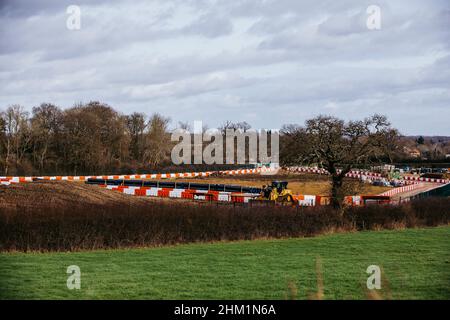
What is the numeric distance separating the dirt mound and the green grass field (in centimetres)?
863

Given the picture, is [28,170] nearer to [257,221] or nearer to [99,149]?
[99,149]

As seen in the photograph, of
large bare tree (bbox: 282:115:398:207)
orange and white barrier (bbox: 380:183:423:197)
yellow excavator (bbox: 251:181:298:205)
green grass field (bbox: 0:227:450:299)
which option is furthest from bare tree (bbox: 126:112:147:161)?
green grass field (bbox: 0:227:450:299)

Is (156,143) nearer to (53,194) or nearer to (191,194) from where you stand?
(191,194)

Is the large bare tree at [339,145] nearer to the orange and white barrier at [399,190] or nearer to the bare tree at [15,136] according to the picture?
the orange and white barrier at [399,190]

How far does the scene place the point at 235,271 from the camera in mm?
13203

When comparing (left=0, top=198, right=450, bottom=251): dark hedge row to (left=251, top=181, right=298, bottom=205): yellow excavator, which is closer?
(left=0, top=198, right=450, bottom=251): dark hedge row

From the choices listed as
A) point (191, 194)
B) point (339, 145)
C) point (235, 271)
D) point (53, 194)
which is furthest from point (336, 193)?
point (191, 194)

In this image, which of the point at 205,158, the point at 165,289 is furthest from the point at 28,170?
the point at 165,289

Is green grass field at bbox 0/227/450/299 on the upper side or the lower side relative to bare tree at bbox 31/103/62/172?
lower

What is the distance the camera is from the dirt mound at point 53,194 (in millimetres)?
25769

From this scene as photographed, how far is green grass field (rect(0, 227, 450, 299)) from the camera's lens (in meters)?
11.0

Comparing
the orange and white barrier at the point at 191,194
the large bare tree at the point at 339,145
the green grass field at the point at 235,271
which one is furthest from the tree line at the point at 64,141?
the green grass field at the point at 235,271

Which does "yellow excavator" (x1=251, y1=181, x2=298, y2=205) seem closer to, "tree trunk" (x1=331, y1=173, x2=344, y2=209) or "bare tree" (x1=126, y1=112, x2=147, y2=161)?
"tree trunk" (x1=331, y1=173, x2=344, y2=209)
